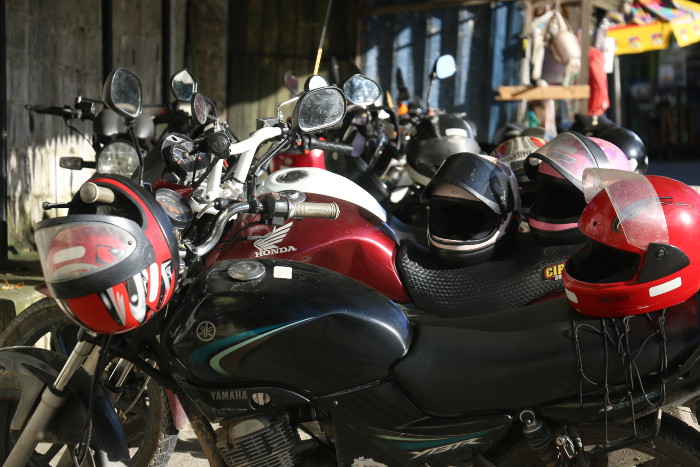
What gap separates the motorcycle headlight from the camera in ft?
14.1

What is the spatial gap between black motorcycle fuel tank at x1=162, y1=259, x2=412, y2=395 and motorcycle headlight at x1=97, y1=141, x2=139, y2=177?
2.40 m

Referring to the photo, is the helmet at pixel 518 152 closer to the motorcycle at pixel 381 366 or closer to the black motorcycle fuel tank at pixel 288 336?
the motorcycle at pixel 381 366

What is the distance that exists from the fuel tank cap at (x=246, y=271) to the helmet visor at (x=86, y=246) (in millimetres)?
298

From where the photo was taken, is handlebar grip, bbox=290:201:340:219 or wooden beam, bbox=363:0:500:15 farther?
wooden beam, bbox=363:0:500:15

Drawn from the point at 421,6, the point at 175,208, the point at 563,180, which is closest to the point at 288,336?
the point at 175,208

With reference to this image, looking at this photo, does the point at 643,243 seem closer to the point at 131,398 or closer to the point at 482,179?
the point at 482,179

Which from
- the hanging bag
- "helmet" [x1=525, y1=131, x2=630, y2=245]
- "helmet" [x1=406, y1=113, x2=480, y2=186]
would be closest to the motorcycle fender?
"helmet" [x1=525, y1=131, x2=630, y2=245]

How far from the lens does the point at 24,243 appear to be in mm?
5840

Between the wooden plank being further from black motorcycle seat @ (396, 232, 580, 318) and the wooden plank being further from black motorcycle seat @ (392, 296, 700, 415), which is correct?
black motorcycle seat @ (392, 296, 700, 415)

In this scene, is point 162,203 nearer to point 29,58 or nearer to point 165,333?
point 165,333

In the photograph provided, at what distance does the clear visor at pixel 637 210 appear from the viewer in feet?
6.83

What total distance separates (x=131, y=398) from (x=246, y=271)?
3.10 ft

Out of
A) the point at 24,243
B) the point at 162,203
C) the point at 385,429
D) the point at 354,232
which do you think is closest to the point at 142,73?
the point at 24,243

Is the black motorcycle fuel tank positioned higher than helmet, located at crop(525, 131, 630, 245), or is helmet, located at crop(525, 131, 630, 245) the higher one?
helmet, located at crop(525, 131, 630, 245)
